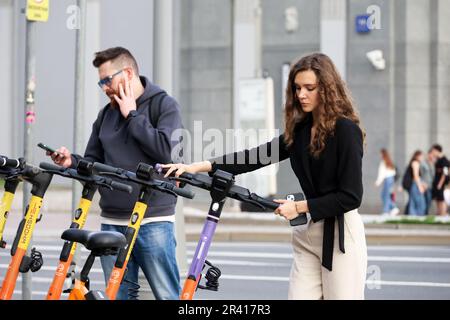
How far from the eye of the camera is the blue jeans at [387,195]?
2206 cm

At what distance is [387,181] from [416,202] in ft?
2.57

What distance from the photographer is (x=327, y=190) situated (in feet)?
15.7

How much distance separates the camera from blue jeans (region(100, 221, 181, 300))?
5.61 metres

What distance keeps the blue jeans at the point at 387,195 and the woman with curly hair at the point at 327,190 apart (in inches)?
686

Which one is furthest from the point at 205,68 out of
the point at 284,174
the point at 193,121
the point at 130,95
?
the point at 130,95

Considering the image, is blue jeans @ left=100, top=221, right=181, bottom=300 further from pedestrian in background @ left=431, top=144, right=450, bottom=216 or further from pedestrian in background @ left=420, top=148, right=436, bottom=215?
pedestrian in background @ left=431, top=144, right=450, bottom=216

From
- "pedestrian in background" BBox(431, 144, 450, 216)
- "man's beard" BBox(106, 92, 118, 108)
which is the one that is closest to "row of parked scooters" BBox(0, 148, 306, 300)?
"man's beard" BBox(106, 92, 118, 108)

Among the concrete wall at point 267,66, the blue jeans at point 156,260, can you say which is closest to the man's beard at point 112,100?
the blue jeans at point 156,260

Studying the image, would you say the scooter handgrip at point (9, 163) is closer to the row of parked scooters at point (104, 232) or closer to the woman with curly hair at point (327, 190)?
the row of parked scooters at point (104, 232)

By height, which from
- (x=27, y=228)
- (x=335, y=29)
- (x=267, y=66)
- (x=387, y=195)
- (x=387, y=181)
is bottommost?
(x=387, y=195)

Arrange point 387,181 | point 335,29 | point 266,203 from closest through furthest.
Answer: point 266,203 < point 387,181 < point 335,29

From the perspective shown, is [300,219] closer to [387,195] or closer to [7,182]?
[7,182]

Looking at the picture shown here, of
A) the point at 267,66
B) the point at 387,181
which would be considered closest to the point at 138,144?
the point at 387,181
